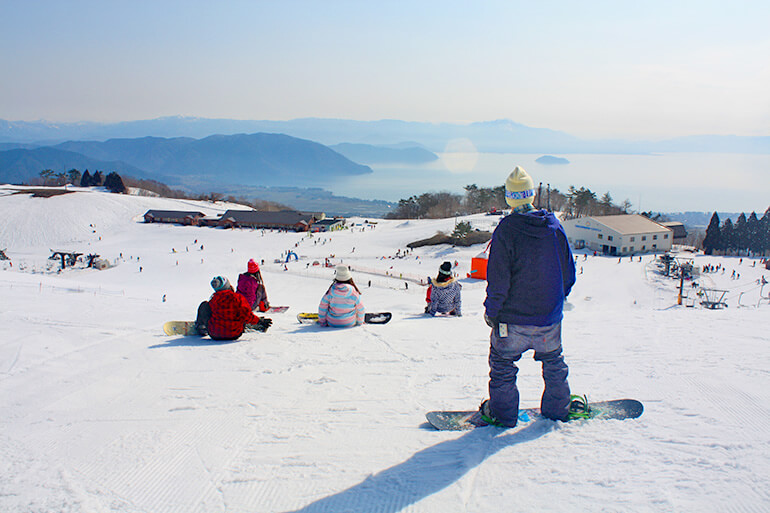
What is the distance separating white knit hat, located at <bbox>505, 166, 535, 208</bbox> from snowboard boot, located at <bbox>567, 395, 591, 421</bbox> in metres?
1.67

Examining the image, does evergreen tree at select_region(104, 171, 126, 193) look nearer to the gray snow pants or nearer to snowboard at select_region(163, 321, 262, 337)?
snowboard at select_region(163, 321, 262, 337)

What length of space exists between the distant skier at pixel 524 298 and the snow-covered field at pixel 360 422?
0.24 metres

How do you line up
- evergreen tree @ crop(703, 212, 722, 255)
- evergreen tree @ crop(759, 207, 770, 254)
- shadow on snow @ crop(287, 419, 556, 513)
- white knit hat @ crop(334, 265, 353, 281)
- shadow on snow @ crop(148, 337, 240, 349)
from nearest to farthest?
shadow on snow @ crop(287, 419, 556, 513) < shadow on snow @ crop(148, 337, 240, 349) < white knit hat @ crop(334, 265, 353, 281) < evergreen tree @ crop(759, 207, 770, 254) < evergreen tree @ crop(703, 212, 722, 255)

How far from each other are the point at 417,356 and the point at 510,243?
2.95 metres

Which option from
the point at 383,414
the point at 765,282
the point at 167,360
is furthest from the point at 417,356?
the point at 765,282

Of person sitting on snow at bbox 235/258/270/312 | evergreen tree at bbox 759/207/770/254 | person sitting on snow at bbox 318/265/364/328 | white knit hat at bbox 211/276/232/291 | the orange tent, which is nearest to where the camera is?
white knit hat at bbox 211/276/232/291

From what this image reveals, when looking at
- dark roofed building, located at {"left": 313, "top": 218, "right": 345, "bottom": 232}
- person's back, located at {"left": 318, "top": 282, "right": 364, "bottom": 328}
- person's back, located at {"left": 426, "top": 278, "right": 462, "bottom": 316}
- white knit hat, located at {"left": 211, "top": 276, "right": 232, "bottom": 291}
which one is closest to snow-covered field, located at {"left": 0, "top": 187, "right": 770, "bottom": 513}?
person's back, located at {"left": 318, "top": 282, "right": 364, "bottom": 328}

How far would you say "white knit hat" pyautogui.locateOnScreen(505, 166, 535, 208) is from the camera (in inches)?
141

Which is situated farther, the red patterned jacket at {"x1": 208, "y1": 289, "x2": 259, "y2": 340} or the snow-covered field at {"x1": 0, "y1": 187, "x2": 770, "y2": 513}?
the red patterned jacket at {"x1": 208, "y1": 289, "x2": 259, "y2": 340}

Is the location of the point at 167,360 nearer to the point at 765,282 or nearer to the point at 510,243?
the point at 510,243

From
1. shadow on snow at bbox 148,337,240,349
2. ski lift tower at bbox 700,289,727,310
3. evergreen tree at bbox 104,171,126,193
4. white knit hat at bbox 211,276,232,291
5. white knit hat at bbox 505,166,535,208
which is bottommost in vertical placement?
ski lift tower at bbox 700,289,727,310

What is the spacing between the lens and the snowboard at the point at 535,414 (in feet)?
11.7

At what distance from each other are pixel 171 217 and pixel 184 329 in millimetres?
63838

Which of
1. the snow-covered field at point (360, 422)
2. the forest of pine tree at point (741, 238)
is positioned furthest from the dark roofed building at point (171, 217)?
the forest of pine tree at point (741, 238)
